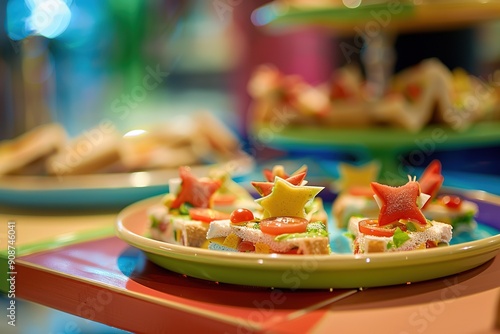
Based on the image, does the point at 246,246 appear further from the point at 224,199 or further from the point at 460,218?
the point at 460,218

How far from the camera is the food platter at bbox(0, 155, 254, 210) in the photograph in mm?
1463

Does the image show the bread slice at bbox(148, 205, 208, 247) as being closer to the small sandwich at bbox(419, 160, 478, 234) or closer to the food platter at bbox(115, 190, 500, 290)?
the food platter at bbox(115, 190, 500, 290)

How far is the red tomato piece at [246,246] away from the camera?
0.86 meters

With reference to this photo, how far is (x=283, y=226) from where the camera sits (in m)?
0.83

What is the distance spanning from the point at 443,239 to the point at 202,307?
357 millimetres

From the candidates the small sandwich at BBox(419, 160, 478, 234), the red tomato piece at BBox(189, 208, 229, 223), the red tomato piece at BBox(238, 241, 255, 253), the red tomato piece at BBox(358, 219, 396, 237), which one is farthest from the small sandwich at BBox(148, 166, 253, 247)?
the small sandwich at BBox(419, 160, 478, 234)

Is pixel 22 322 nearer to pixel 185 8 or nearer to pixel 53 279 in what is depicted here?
pixel 53 279

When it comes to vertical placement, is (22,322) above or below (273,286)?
below

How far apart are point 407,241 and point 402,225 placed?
4 centimetres

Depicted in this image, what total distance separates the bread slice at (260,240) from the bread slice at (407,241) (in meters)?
0.05

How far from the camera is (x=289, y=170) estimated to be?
73.7 inches

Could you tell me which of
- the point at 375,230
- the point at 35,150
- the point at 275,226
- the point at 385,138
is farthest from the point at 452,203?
the point at 35,150

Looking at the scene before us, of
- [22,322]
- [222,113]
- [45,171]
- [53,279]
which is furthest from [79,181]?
[222,113]

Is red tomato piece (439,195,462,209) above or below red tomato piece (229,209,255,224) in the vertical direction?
below
